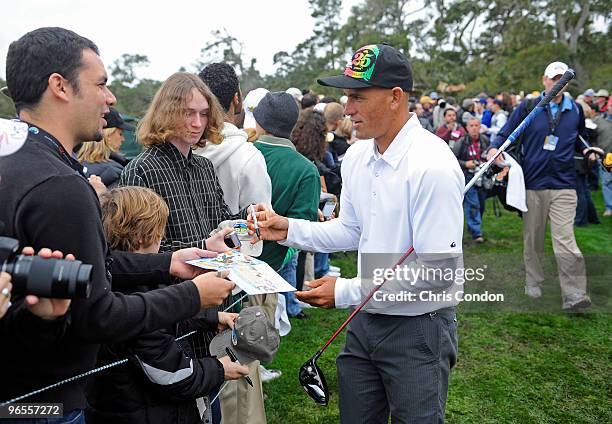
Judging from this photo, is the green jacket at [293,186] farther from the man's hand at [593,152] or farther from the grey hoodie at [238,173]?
the man's hand at [593,152]

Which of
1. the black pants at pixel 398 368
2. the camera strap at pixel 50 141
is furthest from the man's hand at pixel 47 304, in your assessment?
the black pants at pixel 398 368

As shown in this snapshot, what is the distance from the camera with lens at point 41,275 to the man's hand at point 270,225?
1.59 metres

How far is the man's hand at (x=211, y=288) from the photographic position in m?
2.14

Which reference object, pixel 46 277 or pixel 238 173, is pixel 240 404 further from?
pixel 46 277

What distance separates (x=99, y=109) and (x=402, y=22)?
176ft

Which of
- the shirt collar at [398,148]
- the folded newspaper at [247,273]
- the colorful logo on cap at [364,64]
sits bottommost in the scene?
the folded newspaper at [247,273]

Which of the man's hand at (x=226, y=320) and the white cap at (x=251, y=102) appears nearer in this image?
the man's hand at (x=226, y=320)

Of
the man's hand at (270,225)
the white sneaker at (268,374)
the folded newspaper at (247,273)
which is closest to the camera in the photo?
the folded newspaper at (247,273)

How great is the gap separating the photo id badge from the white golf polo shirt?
405cm

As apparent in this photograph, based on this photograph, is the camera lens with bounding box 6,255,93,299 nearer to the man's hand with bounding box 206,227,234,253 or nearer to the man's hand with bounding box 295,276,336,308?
the man's hand with bounding box 295,276,336,308

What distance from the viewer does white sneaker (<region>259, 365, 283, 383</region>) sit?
188 inches

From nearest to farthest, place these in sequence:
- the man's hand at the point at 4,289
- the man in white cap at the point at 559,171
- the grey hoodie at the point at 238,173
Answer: the man's hand at the point at 4,289, the grey hoodie at the point at 238,173, the man in white cap at the point at 559,171

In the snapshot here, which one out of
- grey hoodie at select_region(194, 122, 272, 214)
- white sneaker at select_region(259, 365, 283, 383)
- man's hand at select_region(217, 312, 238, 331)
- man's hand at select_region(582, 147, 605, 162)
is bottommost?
white sneaker at select_region(259, 365, 283, 383)

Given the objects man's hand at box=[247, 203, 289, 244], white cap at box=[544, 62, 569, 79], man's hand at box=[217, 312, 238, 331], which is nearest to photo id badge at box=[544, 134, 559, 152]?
white cap at box=[544, 62, 569, 79]
